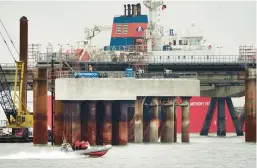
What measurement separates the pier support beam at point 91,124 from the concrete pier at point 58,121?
3.39 metres

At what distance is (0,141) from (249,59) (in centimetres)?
2767

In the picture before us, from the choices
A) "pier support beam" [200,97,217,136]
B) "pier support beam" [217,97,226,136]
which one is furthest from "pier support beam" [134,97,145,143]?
"pier support beam" [200,97,217,136]

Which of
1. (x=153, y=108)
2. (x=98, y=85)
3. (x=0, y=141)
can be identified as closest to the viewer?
(x=98, y=85)

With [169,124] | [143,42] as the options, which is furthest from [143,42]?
[169,124]

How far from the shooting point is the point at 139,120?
429ft

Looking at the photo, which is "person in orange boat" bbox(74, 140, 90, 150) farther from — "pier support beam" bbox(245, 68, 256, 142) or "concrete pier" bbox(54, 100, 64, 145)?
"pier support beam" bbox(245, 68, 256, 142)

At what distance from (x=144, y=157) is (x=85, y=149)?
4.59 metres

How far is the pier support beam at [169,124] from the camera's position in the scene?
133 meters

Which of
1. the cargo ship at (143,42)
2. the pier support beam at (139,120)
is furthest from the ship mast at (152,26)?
the pier support beam at (139,120)

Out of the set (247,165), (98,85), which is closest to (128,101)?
(98,85)

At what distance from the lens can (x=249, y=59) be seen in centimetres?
15425

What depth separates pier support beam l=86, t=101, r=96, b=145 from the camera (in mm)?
123062

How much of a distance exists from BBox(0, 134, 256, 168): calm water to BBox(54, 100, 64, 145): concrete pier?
240cm

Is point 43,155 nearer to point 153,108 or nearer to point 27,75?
point 153,108
